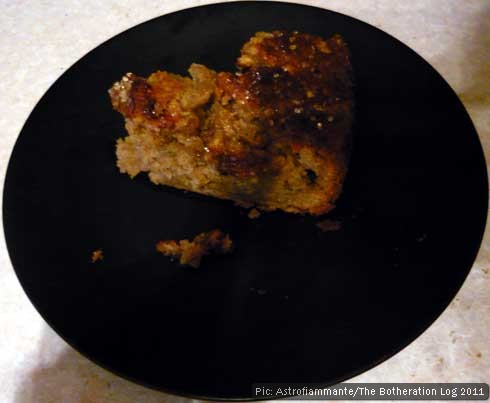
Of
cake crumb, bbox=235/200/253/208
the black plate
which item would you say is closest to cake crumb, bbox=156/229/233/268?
the black plate

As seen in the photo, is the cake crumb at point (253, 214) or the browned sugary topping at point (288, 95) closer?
the browned sugary topping at point (288, 95)

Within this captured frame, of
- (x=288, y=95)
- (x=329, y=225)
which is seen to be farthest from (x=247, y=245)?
(x=288, y=95)

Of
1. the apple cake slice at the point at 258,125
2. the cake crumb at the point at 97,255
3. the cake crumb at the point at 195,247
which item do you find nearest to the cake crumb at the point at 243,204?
the apple cake slice at the point at 258,125

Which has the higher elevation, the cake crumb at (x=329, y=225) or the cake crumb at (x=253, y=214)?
the cake crumb at (x=329, y=225)

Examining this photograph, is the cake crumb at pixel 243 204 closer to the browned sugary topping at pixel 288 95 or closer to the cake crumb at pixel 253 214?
the cake crumb at pixel 253 214

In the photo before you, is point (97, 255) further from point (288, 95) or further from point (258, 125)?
point (288, 95)

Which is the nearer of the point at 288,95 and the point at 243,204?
the point at 288,95

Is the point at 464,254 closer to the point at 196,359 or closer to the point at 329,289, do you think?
the point at 329,289

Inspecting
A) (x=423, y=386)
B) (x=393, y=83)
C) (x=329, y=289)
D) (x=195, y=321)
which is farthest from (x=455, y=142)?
(x=195, y=321)
